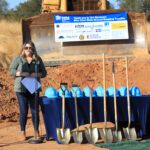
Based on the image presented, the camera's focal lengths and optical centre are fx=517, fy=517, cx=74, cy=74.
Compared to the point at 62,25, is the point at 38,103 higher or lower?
lower

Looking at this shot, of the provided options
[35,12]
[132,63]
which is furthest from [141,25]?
[35,12]

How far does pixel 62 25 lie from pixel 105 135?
30.5 feet

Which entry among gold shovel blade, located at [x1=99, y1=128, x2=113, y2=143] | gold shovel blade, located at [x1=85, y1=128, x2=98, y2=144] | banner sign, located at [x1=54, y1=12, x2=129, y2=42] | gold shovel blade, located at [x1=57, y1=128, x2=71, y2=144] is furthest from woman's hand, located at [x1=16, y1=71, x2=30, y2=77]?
banner sign, located at [x1=54, y1=12, x2=129, y2=42]

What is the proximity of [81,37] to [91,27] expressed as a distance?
0.49m

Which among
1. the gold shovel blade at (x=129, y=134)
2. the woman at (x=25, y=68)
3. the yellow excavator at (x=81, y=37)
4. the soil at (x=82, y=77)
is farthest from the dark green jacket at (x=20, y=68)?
the yellow excavator at (x=81, y=37)

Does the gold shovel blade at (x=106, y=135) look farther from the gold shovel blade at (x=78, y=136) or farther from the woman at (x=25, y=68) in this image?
the woman at (x=25, y=68)

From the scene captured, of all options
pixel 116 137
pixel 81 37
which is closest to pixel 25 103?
pixel 116 137

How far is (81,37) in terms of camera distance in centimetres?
1775

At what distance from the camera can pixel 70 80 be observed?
1644cm

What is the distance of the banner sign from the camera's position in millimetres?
17469

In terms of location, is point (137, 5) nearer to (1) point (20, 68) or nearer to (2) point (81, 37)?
(2) point (81, 37)

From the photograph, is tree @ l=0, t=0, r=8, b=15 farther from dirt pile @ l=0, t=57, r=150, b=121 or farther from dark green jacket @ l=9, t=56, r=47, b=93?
dark green jacket @ l=9, t=56, r=47, b=93

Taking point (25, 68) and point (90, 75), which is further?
point (90, 75)

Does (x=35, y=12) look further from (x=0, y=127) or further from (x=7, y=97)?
(x=0, y=127)
